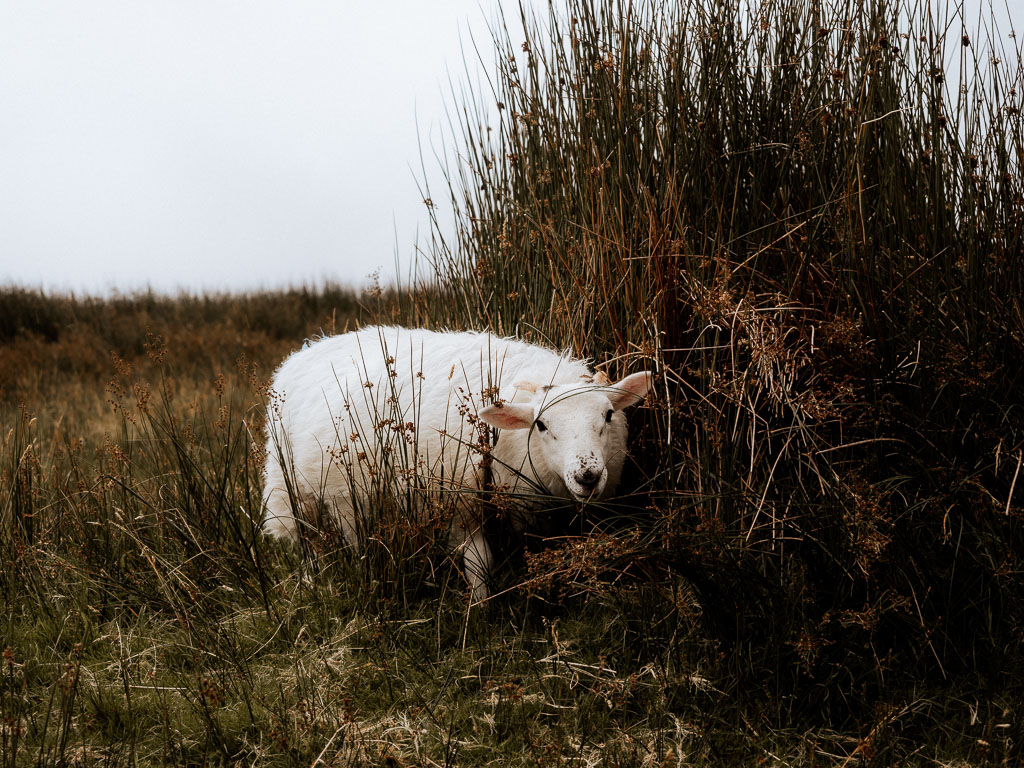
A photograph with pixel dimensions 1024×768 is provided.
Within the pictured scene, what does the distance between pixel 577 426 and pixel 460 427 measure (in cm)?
65

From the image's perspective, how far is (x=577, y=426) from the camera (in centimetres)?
318

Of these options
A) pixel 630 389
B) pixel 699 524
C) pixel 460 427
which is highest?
pixel 630 389

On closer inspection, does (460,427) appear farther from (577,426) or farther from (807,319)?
(807,319)

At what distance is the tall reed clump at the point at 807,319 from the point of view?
117 inches

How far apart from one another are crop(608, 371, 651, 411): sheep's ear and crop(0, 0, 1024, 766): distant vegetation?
5.7 inches

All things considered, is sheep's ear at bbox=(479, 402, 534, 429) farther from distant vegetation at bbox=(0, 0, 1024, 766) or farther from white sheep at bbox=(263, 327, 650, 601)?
distant vegetation at bbox=(0, 0, 1024, 766)

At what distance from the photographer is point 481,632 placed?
335 cm

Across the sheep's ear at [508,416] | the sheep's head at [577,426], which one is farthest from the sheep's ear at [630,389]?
the sheep's ear at [508,416]

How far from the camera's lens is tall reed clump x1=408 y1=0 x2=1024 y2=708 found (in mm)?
2980

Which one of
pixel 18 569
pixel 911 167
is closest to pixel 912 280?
pixel 911 167

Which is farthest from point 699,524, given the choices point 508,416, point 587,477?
point 508,416

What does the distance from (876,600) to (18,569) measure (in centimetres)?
391

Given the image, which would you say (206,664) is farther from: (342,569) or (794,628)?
(794,628)

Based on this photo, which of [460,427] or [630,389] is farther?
[460,427]
